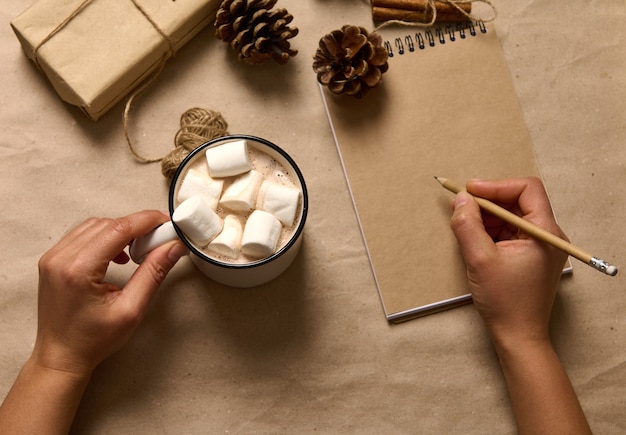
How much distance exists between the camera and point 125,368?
0.99 m

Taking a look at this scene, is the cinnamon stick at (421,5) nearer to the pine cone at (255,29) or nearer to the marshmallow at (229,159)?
the pine cone at (255,29)

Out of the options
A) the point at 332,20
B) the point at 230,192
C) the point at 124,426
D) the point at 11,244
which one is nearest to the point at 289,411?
the point at 124,426

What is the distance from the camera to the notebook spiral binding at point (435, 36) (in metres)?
1.04

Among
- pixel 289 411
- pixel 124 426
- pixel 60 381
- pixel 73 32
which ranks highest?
pixel 73 32

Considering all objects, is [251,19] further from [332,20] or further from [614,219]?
[614,219]

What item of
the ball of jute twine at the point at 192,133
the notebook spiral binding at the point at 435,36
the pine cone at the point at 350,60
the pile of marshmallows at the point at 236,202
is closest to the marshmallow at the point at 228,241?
the pile of marshmallows at the point at 236,202

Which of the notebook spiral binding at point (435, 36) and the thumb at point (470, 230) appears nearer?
the thumb at point (470, 230)

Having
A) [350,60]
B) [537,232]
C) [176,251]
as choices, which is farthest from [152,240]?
[537,232]

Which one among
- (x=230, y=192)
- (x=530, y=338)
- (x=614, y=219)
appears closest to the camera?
(x=230, y=192)

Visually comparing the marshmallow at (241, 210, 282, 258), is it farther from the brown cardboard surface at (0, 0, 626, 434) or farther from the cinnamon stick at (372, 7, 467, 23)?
the cinnamon stick at (372, 7, 467, 23)

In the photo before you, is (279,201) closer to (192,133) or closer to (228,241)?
(228,241)

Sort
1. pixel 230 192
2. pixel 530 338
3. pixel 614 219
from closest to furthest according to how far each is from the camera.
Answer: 1. pixel 230 192
2. pixel 530 338
3. pixel 614 219

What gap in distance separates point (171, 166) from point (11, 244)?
0.95ft

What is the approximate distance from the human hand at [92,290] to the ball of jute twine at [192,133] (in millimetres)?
116
